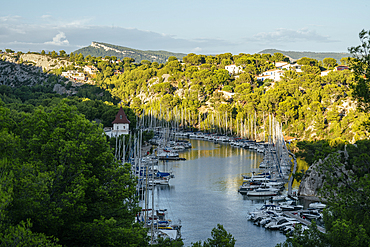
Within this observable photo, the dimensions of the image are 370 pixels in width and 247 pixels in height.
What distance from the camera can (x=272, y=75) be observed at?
364ft

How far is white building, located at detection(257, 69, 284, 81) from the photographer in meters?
108

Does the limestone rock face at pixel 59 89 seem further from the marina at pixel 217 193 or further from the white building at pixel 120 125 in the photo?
the white building at pixel 120 125

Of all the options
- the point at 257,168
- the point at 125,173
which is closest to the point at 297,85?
the point at 257,168

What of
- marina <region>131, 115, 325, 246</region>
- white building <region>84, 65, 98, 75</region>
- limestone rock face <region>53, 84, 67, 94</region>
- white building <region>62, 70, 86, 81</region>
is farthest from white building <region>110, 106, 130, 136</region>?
white building <region>84, 65, 98, 75</region>

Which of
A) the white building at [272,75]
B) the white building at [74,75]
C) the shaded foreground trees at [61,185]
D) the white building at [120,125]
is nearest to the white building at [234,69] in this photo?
the white building at [272,75]

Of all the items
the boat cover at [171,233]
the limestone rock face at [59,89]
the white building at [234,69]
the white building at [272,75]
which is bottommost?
the boat cover at [171,233]

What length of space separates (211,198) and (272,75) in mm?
78674

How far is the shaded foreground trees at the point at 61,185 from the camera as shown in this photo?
1252 centimetres

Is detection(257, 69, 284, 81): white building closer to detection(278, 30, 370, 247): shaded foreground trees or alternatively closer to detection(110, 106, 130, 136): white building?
detection(110, 106, 130, 136): white building

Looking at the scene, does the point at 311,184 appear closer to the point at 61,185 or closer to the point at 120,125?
the point at 61,185

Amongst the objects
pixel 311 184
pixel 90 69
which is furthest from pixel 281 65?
pixel 311 184

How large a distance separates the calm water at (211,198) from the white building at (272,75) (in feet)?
161

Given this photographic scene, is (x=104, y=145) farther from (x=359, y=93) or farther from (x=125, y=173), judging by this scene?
(x=359, y=93)

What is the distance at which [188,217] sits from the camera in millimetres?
32562
